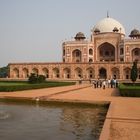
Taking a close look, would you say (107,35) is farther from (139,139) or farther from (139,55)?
(139,139)

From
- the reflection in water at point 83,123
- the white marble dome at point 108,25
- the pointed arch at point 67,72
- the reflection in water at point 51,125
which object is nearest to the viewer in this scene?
the reflection in water at point 51,125

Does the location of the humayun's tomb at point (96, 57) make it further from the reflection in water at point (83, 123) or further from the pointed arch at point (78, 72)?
the reflection in water at point (83, 123)

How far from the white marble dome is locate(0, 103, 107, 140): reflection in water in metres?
40.6

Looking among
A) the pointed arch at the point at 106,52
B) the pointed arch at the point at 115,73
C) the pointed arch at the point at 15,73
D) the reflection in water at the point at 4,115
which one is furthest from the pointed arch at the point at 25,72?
the reflection in water at the point at 4,115

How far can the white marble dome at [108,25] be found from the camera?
5016 cm

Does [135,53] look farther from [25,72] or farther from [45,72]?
[25,72]

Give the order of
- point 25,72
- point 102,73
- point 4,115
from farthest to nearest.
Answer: point 25,72 < point 102,73 < point 4,115

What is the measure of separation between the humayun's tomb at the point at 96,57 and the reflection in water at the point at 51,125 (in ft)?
104

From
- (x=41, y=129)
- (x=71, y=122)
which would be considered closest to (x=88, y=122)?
(x=71, y=122)

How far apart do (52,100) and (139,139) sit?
822 centimetres

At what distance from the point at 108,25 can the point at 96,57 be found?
237 inches

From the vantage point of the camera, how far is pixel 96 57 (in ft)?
161

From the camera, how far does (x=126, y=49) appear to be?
45062mm

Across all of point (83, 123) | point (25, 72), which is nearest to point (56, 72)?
point (25, 72)
